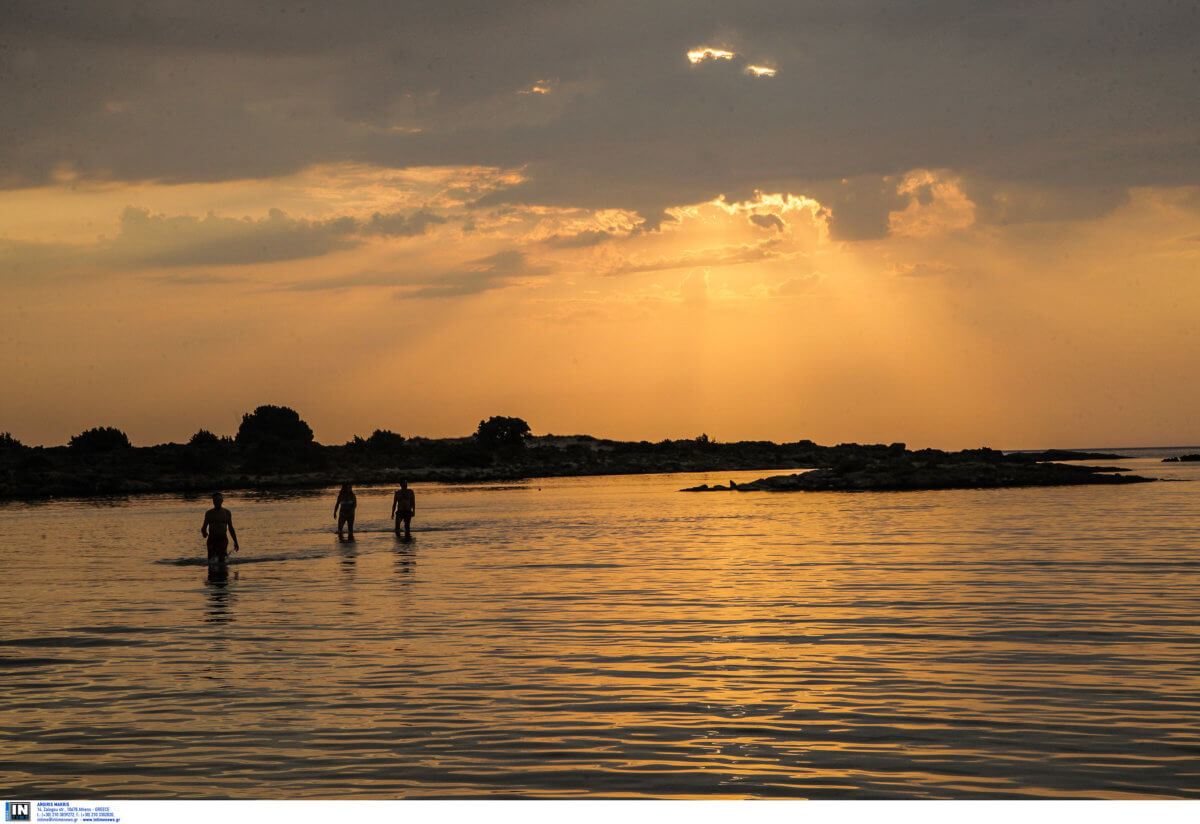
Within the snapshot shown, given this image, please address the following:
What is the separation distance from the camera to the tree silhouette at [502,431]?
530 feet

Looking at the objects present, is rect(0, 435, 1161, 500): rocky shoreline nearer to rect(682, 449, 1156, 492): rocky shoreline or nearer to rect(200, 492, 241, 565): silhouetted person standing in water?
rect(682, 449, 1156, 492): rocky shoreline

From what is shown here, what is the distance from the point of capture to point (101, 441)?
137 m

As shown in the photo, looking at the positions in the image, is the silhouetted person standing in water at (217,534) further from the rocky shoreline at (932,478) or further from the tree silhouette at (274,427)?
the tree silhouette at (274,427)

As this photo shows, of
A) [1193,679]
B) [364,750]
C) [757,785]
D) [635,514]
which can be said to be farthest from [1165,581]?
[635,514]

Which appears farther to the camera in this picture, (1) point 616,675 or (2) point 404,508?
(2) point 404,508

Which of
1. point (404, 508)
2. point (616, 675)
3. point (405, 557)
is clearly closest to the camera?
point (616, 675)

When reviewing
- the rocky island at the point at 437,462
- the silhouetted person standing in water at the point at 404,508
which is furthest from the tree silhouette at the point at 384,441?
the silhouetted person standing in water at the point at 404,508

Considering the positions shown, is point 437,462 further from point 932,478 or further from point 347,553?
point 347,553

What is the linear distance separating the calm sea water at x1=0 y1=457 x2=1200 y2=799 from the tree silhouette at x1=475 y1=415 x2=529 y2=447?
129812 millimetres

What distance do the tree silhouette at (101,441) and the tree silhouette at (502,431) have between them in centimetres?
4850

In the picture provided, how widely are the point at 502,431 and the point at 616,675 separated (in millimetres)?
149553

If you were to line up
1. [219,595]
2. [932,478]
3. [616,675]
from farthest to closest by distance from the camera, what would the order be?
[932,478] < [219,595] < [616,675]

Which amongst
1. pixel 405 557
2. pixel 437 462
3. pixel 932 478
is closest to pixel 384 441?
pixel 437 462

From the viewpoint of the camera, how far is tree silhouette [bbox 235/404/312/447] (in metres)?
148
